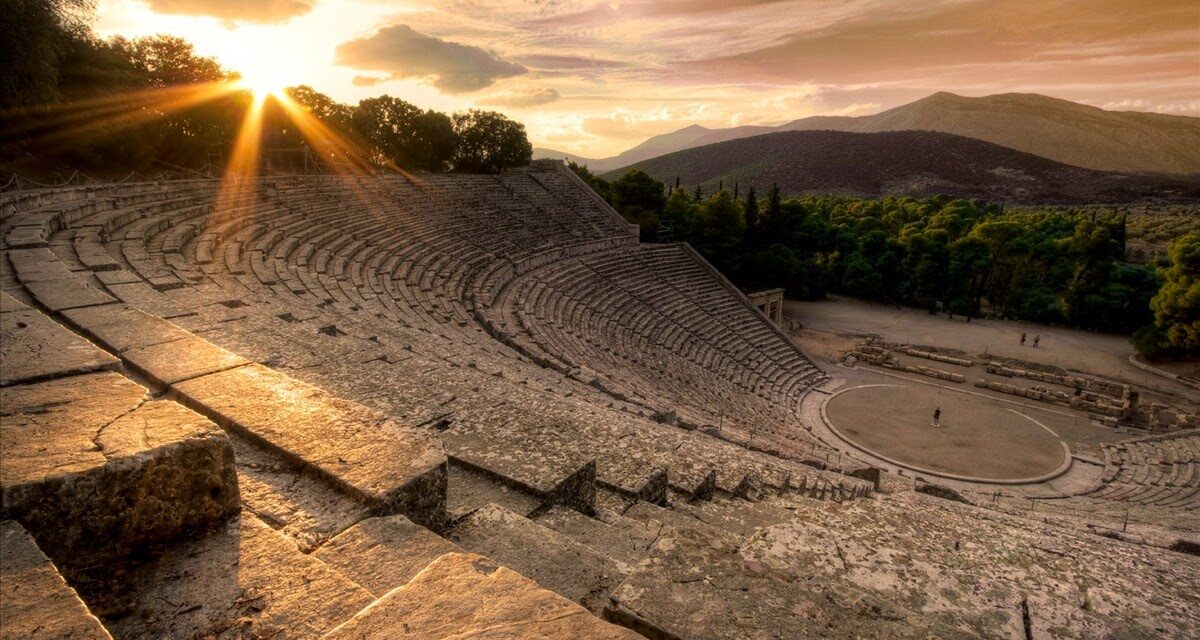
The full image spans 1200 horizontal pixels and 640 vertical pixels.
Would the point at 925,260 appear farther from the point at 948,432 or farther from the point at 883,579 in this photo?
the point at 883,579

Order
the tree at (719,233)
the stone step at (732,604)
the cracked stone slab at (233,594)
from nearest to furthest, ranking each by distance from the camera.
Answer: the cracked stone slab at (233,594) < the stone step at (732,604) < the tree at (719,233)

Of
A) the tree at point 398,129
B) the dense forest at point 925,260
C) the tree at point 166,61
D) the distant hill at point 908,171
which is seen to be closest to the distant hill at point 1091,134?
the distant hill at point 908,171

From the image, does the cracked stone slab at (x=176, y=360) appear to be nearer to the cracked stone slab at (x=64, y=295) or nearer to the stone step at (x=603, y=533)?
the cracked stone slab at (x=64, y=295)

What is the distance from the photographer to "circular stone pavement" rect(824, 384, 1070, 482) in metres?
16.7

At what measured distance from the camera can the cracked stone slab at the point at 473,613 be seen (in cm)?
155

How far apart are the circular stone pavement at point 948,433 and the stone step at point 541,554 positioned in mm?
16724

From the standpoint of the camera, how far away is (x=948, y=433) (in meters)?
18.9

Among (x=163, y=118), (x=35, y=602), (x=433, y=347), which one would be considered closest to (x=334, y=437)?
(x=35, y=602)

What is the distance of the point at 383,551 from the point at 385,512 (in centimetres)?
29

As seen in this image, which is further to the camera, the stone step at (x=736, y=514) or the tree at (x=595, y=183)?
the tree at (x=595, y=183)

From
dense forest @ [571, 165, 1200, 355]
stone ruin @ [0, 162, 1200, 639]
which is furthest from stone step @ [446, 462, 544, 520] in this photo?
dense forest @ [571, 165, 1200, 355]

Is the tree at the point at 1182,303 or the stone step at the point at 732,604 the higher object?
the stone step at the point at 732,604

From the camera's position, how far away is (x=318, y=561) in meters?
2.00

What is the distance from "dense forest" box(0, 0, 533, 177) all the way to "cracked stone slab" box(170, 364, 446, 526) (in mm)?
21831
